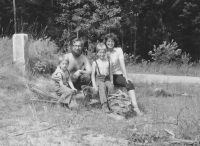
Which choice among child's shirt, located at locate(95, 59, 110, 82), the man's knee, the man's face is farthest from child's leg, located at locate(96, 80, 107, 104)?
the man's face

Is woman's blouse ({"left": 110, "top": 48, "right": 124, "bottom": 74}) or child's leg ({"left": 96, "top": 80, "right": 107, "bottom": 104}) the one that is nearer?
child's leg ({"left": 96, "top": 80, "right": 107, "bottom": 104})

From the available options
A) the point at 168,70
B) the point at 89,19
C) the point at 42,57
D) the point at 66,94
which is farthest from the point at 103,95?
the point at 89,19

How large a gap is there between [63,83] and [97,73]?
0.57 metres

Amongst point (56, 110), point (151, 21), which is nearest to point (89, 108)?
point (56, 110)

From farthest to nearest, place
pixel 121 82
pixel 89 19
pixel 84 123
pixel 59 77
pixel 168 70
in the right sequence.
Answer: pixel 89 19, pixel 168 70, pixel 121 82, pixel 59 77, pixel 84 123

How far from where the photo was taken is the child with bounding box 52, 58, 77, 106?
4.52 m

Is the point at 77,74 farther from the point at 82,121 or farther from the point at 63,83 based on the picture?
the point at 82,121

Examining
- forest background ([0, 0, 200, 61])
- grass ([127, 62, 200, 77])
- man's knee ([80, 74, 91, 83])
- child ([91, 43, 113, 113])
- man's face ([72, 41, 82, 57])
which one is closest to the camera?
child ([91, 43, 113, 113])

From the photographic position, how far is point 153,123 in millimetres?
3600

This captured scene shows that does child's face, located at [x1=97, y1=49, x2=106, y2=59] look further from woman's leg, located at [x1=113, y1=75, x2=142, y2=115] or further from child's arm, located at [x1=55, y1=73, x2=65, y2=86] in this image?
child's arm, located at [x1=55, y1=73, x2=65, y2=86]

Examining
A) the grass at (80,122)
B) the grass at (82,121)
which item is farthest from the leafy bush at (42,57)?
the grass at (82,121)

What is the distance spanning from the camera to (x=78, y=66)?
Answer: 502cm

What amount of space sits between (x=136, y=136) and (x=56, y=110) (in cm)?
159

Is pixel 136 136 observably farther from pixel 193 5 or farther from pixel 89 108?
Result: pixel 193 5
